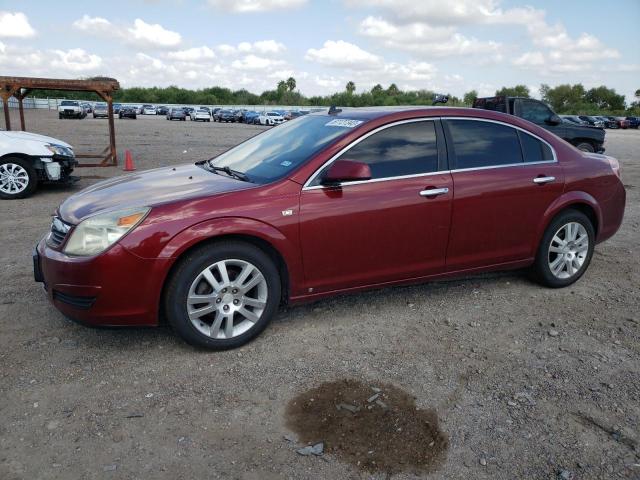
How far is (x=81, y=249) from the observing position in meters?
3.48

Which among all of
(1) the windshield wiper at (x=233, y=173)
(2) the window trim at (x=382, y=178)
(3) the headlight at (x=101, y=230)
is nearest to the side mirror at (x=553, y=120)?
(2) the window trim at (x=382, y=178)

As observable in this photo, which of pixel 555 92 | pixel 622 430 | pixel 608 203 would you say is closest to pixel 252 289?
pixel 622 430

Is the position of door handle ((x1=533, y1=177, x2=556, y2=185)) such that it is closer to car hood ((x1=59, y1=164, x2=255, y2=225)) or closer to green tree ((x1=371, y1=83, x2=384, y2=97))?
car hood ((x1=59, y1=164, x2=255, y2=225))

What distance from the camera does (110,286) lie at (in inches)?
134

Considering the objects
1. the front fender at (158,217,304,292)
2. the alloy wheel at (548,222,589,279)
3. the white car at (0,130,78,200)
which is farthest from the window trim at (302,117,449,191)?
the white car at (0,130,78,200)

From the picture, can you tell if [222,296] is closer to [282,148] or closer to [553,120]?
[282,148]

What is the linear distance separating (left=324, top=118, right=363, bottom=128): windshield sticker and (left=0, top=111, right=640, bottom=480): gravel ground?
1488 millimetres

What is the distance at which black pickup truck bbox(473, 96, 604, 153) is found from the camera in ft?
42.2

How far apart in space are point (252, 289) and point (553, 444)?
206 centimetres

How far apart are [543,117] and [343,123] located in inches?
Result: 417

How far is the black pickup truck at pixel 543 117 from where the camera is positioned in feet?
42.2

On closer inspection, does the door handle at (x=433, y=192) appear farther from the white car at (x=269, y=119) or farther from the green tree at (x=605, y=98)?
the green tree at (x=605, y=98)

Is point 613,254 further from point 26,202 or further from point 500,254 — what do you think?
point 26,202

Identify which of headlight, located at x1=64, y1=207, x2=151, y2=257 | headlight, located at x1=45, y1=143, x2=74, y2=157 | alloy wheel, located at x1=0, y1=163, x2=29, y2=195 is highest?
headlight, located at x1=64, y1=207, x2=151, y2=257
